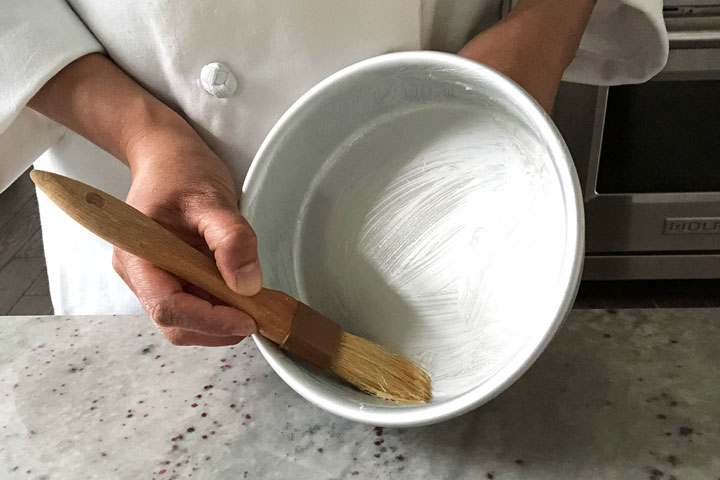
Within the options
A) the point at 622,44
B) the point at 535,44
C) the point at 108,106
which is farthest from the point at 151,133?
the point at 622,44

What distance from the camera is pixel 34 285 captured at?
135 cm

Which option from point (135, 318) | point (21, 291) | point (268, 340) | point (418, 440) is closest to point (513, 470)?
point (418, 440)

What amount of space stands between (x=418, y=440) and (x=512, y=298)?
106 mm

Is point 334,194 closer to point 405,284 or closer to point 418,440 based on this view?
point 405,284

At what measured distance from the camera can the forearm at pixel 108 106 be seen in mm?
444

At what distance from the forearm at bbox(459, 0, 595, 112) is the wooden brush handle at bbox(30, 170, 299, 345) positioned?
21 cm

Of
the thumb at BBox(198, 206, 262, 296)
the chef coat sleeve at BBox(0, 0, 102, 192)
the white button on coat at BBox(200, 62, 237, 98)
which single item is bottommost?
the thumb at BBox(198, 206, 262, 296)

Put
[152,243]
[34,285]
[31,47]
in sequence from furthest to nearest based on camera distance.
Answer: [34,285] < [31,47] < [152,243]

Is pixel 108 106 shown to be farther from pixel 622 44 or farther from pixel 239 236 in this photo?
pixel 622 44

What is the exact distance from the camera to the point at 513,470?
37 cm

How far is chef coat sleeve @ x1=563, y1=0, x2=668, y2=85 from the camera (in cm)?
50

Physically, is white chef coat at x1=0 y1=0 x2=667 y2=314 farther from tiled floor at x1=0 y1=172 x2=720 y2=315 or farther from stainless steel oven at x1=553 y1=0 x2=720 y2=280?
tiled floor at x1=0 y1=172 x2=720 y2=315

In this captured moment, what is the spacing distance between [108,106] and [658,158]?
2.66 feet

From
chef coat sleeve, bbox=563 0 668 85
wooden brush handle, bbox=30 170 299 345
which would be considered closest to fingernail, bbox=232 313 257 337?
wooden brush handle, bbox=30 170 299 345
